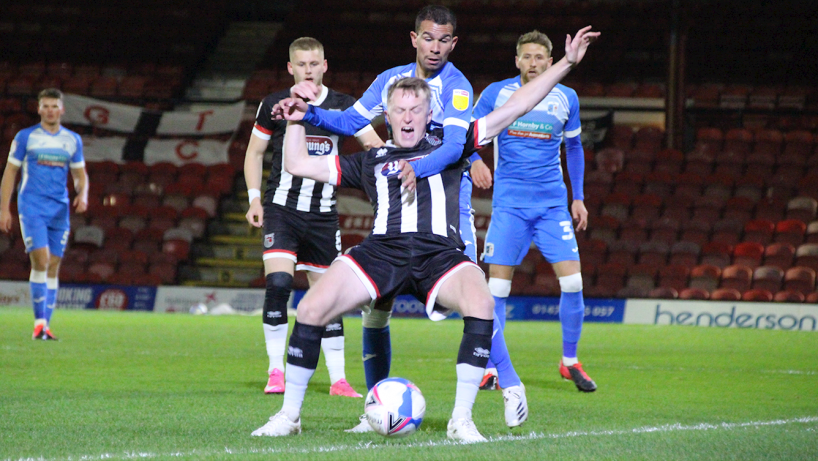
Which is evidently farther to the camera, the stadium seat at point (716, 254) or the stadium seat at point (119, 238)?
the stadium seat at point (119, 238)

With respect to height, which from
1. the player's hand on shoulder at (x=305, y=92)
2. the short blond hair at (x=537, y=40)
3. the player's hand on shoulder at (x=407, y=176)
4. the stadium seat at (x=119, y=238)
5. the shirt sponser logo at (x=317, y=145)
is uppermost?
the short blond hair at (x=537, y=40)

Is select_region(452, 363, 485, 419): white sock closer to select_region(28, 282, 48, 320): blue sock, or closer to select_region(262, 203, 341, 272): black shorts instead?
select_region(262, 203, 341, 272): black shorts

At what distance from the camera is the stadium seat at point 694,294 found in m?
14.9

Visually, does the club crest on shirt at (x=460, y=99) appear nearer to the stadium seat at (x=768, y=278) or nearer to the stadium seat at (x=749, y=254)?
the stadium seat at (x=768, y=278)

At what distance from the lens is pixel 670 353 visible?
9.43 metres

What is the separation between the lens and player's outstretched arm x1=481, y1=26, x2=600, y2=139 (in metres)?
4.39

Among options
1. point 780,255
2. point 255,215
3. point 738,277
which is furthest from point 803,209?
point 255,215

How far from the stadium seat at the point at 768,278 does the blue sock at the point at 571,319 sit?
937 centimetres

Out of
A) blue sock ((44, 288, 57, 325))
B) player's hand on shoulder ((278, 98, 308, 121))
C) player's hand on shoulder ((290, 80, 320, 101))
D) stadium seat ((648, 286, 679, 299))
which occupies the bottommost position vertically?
stadium seat ((648, 286, 679, 299))

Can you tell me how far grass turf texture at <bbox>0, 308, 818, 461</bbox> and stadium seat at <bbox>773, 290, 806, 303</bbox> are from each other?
3.42 meters

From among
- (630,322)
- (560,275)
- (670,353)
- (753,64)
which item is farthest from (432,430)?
(753,64)

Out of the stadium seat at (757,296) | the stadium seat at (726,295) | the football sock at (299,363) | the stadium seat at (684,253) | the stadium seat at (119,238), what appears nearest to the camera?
the football sock at (299,363)

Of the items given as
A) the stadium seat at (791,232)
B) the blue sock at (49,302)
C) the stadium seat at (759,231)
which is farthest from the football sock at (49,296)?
the stadium seat at (791,232)

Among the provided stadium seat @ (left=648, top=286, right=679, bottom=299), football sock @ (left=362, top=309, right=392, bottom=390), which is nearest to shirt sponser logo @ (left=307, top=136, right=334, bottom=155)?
football sock @ (left=362, top=309, right=392, bottom=390)
